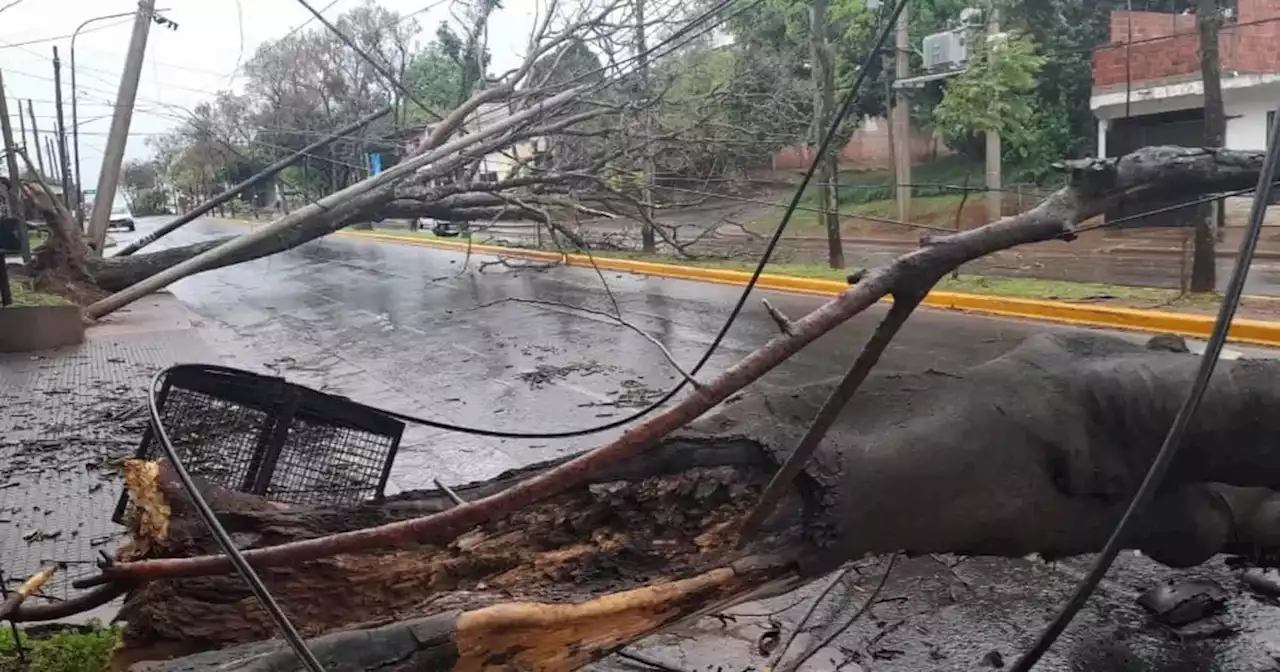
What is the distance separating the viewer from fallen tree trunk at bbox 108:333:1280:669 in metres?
2.01

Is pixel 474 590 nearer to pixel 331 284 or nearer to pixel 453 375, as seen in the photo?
pixel 453 375

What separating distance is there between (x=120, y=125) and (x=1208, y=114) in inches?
435

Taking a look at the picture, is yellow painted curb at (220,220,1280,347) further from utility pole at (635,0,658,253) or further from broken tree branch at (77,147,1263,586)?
broken tree branch at (77,147,1263,586)

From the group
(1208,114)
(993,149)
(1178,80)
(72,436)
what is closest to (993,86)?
(993,149)

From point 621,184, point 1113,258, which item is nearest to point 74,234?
point 621,184

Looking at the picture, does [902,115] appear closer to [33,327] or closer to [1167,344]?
[33,327]

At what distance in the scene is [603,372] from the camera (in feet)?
26.0

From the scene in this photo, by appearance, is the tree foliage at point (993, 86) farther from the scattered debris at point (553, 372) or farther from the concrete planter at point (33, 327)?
the concrete planter at point (33, 327)

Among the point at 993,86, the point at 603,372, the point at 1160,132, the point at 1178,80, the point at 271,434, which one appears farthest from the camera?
the point at 1160,132

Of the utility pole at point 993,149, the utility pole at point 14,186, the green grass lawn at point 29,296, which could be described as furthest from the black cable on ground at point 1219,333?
the utility pole at point 993,149

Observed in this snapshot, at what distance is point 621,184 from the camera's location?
10.5 metres

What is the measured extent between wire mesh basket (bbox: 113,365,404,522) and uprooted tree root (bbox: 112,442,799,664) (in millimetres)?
641

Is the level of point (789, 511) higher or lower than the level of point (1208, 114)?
lower

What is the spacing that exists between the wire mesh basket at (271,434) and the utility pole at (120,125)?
849 centimetres
